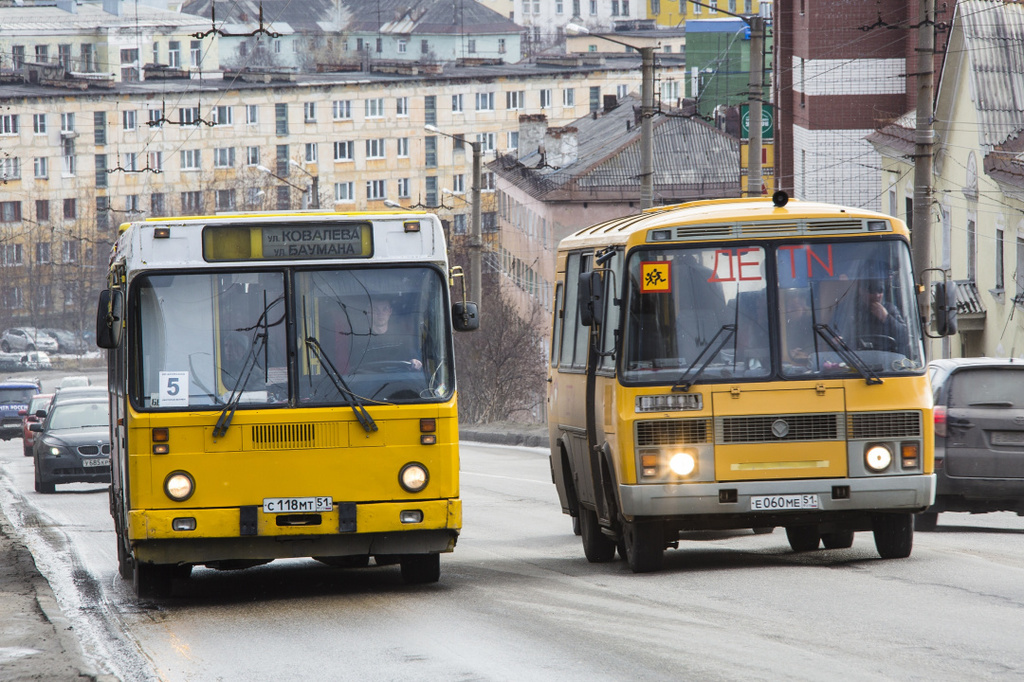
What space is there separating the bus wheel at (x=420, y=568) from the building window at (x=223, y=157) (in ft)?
294

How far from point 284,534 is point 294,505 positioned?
0.63ft

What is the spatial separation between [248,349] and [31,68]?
9486cm

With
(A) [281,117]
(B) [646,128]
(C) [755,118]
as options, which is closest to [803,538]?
(C) [755,118]

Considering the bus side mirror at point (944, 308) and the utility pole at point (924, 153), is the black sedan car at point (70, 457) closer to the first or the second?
the utility pole at point (924, 153)

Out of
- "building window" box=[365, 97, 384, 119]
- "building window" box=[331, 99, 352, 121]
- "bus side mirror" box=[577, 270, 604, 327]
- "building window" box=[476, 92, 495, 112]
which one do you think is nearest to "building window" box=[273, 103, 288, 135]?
"building window" box=[331, 99, 352, 121]

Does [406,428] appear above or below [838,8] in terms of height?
below

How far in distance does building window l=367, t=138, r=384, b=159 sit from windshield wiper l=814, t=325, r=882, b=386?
9518cm

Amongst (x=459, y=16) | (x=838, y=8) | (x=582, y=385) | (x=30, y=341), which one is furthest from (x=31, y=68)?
(x=582, y=385)

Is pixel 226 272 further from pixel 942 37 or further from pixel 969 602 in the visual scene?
pixel 942 37

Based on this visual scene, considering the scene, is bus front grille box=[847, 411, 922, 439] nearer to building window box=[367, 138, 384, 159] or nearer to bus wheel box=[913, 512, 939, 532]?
bus wheel box=[913, 512, 939, 532]

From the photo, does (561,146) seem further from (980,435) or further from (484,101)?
(980,435)

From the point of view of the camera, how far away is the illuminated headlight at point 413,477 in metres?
10.7

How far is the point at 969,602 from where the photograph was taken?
964 centimetres

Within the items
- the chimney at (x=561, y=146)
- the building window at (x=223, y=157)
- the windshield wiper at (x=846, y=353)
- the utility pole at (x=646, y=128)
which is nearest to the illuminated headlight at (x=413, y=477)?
the windshield wiper at (x=846, y=353)
